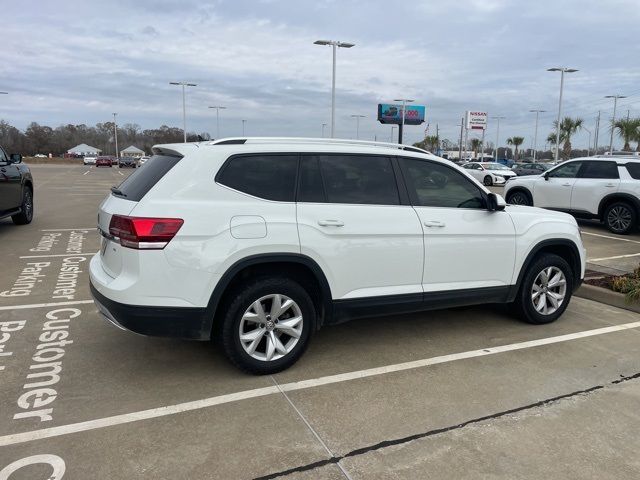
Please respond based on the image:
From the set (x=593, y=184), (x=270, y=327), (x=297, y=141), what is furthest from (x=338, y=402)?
(x=593, y=184)

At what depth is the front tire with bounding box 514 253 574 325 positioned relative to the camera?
5127 mm

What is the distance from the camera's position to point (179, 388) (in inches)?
147

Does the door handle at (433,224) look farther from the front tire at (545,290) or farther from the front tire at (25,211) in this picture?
the front tire at (25,211)

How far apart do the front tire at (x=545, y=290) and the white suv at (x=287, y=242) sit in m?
0.35

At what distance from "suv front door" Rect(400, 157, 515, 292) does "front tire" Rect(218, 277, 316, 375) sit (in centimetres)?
120

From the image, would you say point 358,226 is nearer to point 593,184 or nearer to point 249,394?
point 249,394

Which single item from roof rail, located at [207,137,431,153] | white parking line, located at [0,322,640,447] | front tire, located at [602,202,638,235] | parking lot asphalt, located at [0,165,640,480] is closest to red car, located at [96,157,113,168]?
front tire, located at [602,202,638,235]

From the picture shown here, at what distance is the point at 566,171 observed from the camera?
12531 mm

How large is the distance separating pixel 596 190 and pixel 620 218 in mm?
827

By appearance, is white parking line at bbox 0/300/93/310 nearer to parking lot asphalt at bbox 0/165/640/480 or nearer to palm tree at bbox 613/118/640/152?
parking lot asphalt at bbox 0/165/640/480

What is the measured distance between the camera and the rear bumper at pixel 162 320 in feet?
11.6

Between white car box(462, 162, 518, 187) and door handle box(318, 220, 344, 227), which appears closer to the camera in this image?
door handle box(318, 220, 344, 227)

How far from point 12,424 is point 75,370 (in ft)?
2.65

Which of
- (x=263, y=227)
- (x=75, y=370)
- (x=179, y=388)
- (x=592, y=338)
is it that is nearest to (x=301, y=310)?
(x=263, y=227)
